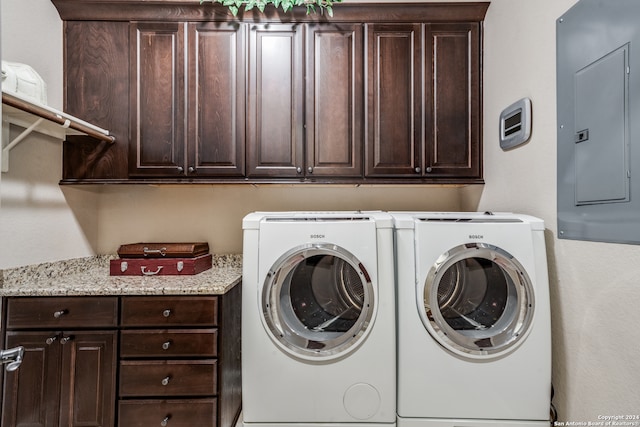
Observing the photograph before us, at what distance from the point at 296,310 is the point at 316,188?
0.96 metres

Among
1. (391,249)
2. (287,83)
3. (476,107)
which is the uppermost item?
(287,83)

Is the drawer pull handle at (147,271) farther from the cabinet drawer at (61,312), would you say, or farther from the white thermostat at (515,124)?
the white thermostat at (515,124)

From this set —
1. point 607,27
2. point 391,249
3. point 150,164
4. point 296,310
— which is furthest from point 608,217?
point 150,164

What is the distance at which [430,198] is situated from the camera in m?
2.36

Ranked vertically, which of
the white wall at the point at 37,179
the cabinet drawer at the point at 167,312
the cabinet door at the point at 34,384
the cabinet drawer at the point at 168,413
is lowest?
the cabinet drawer at the point at 168,413

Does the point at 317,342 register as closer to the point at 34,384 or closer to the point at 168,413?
the point at 168,413

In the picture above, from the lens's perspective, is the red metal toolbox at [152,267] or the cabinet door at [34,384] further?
the red metal toolbox at [152,267]

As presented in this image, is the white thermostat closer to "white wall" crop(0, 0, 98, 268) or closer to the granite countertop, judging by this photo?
the granite countertop

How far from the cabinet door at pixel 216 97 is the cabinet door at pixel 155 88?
0.24 feet

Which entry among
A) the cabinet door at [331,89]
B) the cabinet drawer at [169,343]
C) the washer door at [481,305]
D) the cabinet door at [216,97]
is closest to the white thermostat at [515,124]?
the washer door at [481,305]

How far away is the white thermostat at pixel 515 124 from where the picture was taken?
1660 mm

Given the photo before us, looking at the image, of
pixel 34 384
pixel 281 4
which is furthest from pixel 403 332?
pixel 281 4

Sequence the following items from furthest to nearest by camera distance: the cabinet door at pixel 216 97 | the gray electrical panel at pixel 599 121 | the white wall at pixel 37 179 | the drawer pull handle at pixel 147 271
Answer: the cabinet door at pixel 216 97 → the drawer pull handle at pixel 147 271 → the white wall at pixel 37 179 → the gray electrical panel at pixel 599 121

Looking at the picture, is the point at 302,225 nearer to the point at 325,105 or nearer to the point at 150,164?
the point at 325,105
